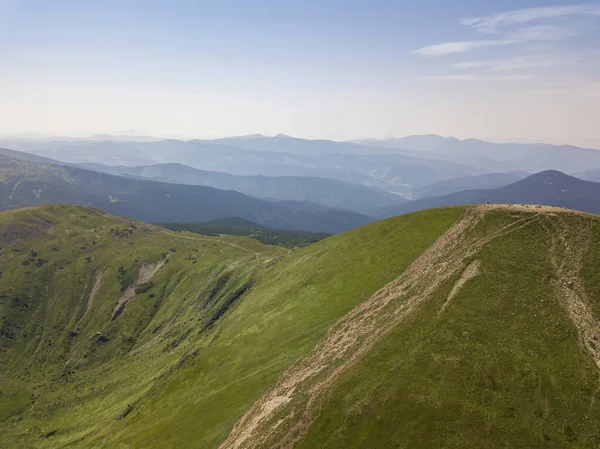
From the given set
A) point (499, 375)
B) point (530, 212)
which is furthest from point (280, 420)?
point (530, 212)

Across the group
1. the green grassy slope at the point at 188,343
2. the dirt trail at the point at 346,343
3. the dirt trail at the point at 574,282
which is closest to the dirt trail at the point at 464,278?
the dirt trail at the point at 346,343

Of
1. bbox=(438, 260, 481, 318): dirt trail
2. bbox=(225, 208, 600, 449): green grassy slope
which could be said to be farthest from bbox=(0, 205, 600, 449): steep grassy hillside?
bbox=(438, 260, 481, 318): dirt trail

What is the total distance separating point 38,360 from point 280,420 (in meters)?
178

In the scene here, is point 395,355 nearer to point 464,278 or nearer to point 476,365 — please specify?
point 476,365

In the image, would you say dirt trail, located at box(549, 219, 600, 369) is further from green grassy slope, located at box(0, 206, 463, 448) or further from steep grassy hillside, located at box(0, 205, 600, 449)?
green grassy slope, located at box(0, 206, 463, 448)

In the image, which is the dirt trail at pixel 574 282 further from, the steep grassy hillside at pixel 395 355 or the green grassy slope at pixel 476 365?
the steep grassy hillside at pixel 395 355

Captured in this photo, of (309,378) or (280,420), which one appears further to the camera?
(309,378)

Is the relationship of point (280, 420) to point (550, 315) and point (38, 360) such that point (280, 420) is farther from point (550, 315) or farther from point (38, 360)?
point (38, 360)

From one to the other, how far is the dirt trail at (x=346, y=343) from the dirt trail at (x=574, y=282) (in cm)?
816

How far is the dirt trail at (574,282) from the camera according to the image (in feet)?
157

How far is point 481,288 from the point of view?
5841cm

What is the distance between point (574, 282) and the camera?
56375 mm

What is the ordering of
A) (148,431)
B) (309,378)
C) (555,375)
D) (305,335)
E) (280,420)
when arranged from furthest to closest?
(148,431)
(305,335)
(309,378)
(280,420)
(555,375)

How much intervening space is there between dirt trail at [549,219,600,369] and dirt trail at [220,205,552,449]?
321 inches
